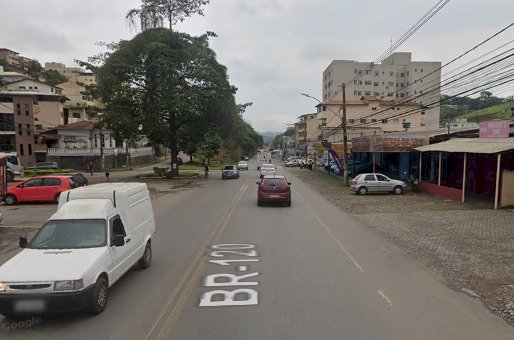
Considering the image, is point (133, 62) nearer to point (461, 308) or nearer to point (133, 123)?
point (133, 123)

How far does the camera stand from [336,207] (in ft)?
69.9

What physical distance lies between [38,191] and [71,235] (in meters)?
17.5

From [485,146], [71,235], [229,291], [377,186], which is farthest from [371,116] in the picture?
[71,235]

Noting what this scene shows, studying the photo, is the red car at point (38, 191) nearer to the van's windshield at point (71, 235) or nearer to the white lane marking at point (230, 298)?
the van's windshield at point (71, 235)

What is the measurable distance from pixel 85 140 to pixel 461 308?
187 feet

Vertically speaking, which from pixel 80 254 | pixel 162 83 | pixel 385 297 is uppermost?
pixel 162 83

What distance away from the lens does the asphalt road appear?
6258mm

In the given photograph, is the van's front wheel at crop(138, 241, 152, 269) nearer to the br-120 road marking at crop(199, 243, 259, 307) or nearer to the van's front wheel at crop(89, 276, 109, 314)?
the br-120 road marking at crop(199, 243, 259, 307)

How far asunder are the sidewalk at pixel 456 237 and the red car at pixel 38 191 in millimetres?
15187

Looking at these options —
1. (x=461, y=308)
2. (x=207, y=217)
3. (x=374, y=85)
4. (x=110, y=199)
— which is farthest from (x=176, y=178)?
(x=374, y=85)

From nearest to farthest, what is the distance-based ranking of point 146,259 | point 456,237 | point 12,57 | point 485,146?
point 146,259 → point 456,237 → point 485,146 → point 12,57

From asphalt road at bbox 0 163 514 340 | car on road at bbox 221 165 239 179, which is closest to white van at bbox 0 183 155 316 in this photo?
asphalt road at bbox 0 163 514 340

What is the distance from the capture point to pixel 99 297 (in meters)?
6.91

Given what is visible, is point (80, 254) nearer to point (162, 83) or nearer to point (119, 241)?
point (119, 241)
